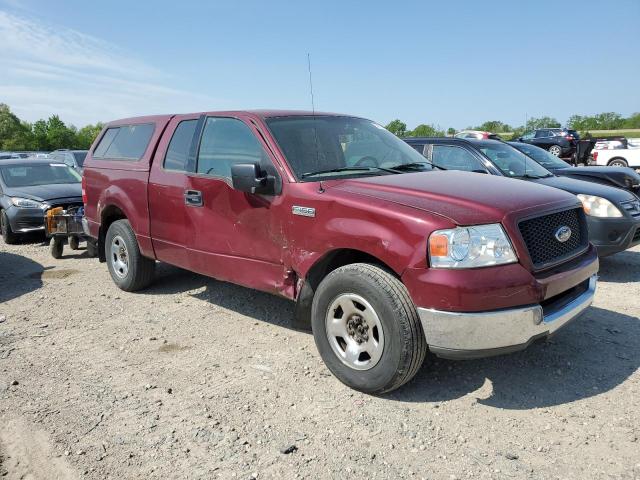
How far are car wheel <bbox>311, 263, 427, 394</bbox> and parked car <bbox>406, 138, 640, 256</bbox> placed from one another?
11.3ft

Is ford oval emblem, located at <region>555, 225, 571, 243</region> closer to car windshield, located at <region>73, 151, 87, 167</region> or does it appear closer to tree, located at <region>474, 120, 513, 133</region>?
car windshield, located at <region>73, 151, 87, 167</region>

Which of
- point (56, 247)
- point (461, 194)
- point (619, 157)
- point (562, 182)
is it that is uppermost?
point (461, 194)

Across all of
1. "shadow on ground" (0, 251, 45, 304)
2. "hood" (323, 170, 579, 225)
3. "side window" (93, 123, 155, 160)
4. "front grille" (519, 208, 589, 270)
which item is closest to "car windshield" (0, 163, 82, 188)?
"shadow on ground" (0, 251, 45, 304)

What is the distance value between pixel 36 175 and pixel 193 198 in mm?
7156

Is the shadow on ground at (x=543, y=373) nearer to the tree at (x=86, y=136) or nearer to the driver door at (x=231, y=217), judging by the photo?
the driver door at (x=231, y=217)

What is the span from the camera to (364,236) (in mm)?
3215

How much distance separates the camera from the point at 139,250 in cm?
545

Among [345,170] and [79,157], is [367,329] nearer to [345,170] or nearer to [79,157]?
[345,170]

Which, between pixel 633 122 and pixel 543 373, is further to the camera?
pixel 633 122

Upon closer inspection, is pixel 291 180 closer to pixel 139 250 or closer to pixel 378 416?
pixel 378 416

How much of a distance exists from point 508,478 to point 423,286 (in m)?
1.06

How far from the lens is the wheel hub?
3.30 metres

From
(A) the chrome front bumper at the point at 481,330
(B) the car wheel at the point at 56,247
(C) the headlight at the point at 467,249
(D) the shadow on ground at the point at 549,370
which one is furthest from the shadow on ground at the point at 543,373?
(B) the car wheel at the point at 56,247

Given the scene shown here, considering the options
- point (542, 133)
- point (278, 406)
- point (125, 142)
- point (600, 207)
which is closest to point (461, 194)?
point (278, 406)
